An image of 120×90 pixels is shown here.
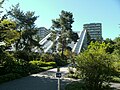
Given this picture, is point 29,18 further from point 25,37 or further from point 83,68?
point 83,68

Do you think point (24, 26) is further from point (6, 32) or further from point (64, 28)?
point (6, 32)

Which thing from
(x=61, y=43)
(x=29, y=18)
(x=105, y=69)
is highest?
(x=29, y=18)

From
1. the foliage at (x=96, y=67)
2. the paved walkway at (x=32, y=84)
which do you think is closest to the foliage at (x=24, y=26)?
the paved walkway at (x=32, y=84)

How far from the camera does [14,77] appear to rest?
67.3 feet

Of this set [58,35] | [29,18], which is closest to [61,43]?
[58,35]

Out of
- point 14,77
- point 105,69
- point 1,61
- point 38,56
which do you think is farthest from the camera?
point 38,56

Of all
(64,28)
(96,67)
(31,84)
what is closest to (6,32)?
(31,84)

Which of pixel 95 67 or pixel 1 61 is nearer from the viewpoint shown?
pixel 95 67

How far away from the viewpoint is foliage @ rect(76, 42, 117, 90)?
1455 cm

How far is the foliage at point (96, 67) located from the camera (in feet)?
47.8

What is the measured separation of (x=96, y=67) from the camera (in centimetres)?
1467

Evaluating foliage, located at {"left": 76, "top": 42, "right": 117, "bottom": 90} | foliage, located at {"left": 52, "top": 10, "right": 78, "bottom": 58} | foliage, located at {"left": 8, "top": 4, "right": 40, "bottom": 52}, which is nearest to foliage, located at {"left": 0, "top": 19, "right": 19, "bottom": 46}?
foliage, located at {"left": 76, "top": 42, "right": 117, "bottom": 90}

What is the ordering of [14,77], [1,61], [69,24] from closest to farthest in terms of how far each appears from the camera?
[14,77]
[1,61]
[69,24]

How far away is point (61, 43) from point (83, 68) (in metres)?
42.1
